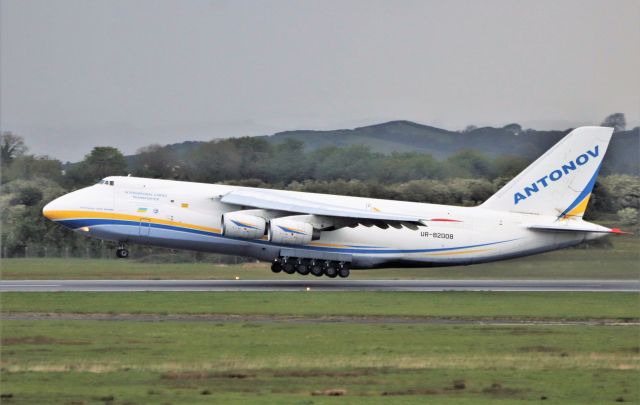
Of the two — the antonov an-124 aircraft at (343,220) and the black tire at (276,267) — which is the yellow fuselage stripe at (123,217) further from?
the black tire at (276,267)

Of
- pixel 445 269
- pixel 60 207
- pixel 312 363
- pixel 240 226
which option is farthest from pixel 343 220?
pixel 312 363

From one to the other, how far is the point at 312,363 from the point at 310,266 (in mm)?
17197

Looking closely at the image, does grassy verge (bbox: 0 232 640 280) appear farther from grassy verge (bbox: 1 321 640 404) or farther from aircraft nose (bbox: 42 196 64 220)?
grassy verge (bbox: 1 321 640 404)

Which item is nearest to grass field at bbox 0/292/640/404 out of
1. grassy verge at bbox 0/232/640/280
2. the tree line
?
grassy verge at bbox 0/232/640/280

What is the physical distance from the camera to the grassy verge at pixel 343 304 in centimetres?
2525

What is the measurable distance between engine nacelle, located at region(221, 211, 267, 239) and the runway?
→ 1.75 m

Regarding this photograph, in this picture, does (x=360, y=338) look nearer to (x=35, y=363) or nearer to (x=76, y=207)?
(x=35, y=363)

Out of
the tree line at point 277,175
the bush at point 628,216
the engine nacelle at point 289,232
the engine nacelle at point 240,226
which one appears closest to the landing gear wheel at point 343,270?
the engine nacelle at point 289,232

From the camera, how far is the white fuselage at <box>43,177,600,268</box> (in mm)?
33156

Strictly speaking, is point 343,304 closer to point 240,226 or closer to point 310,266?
point 240,226

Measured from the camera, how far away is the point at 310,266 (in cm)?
3422

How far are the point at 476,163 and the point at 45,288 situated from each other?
784 inches

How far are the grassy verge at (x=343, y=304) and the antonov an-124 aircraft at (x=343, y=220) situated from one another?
341cm

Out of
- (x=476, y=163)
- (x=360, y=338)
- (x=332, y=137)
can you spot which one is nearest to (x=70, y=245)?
(x=332, y=137)
